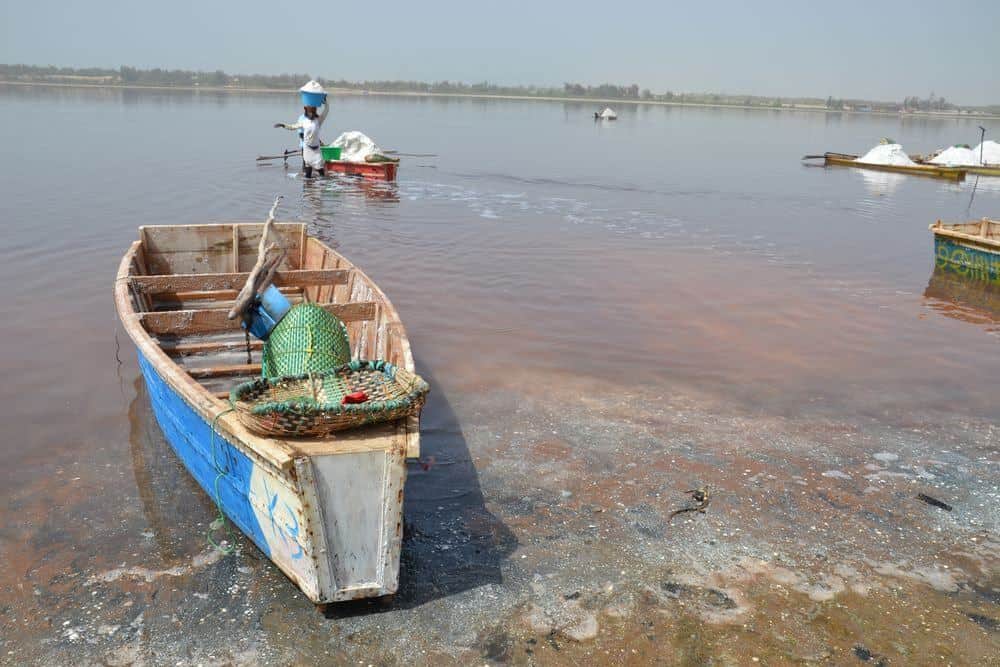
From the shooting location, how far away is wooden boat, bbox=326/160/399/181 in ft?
90.8

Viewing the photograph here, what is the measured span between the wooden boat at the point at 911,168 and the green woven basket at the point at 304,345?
39.5 meters

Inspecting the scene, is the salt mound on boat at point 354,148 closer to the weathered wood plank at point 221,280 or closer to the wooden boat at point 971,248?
the wooden boat at point 971,248

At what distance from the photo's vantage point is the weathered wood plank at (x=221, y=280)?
30.7 ft

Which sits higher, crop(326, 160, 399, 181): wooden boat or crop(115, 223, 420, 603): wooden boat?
crop(326, 160, 399, 181): wooden boat

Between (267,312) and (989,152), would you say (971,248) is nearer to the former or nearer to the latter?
(267,312)

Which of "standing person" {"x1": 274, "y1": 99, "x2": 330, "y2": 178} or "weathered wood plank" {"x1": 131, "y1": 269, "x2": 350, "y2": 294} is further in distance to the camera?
"standing person" {"x1": 274, "y1": 99, "x2": 330, "y2": 178}

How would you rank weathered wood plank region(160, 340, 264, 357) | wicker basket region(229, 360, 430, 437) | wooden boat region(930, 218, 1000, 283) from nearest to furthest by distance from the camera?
1. wicker basket region(229, 360, 430, 437)
2. weathered wood plank region(160, 340, 264, 357)
3. wooden boat region(930, 218, 1000, 283)

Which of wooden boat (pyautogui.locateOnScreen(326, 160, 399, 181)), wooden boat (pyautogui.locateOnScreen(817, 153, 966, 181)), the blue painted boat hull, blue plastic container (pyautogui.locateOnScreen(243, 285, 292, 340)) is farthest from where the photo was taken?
wooden boat (pyautogui.locateOnScreen(817, 153, 966, 181))

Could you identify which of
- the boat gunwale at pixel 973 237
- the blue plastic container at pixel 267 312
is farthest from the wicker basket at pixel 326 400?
the boat gunwale at pixel 973 237

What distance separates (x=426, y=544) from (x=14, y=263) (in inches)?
492

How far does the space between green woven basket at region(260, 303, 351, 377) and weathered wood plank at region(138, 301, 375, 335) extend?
77cm

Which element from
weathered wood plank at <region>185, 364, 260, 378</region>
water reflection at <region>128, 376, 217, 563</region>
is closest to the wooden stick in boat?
weathered wood plank at <region>185, 364, 260, 378</region>

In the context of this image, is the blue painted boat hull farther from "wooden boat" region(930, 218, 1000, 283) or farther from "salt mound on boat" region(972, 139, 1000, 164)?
"salt mound on boat" region(972, 139, 1000, 164)

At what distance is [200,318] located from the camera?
7.92m
